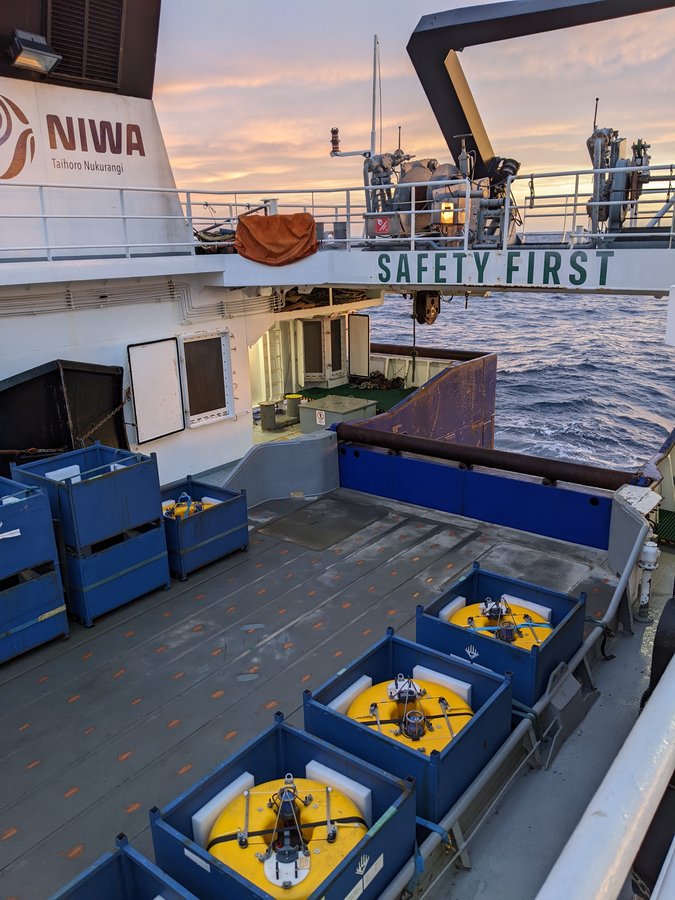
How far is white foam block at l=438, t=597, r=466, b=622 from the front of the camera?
6.43m

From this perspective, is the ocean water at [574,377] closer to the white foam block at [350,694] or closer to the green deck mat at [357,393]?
the green deck mat at [357,393]

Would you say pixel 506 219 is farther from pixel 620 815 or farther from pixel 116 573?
pixel 620 815

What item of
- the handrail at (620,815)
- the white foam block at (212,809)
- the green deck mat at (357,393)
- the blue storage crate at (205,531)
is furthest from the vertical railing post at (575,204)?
the handrail at (620,815)

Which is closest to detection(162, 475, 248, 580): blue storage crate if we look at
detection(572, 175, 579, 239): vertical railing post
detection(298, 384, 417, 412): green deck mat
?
detection(572, 175, 579, 239): vertical railing post

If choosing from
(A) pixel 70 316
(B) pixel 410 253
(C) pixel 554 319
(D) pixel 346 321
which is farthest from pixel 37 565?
(C) pixel 554 319

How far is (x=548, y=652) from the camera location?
19.0ft

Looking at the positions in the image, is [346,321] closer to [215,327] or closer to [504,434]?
[215,327]

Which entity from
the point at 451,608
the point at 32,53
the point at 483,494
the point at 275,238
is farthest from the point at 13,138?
the point at 451,608

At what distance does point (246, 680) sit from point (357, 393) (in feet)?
36.0

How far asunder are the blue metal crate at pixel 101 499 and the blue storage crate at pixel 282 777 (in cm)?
366

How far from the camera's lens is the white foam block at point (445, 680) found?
5.39 meters

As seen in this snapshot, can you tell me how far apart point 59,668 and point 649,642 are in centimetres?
A: 615

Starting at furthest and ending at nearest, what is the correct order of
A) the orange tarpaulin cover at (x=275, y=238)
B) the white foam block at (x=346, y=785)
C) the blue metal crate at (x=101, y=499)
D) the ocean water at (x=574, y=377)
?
the ocean water at (x=574, y=377)
the orange tarpaulin cover at (x=275, y=238)
the blue metal crate at (x=101, y=499)
the white foam block at (x=346, y=785)

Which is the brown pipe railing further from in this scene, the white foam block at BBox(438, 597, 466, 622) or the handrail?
the handrail
